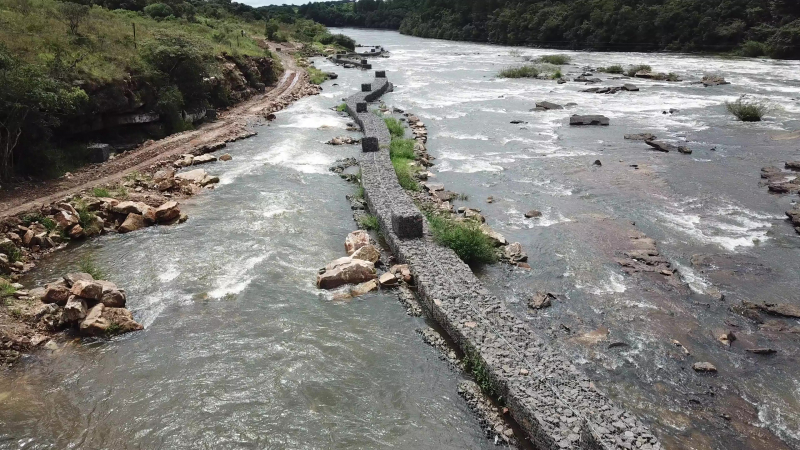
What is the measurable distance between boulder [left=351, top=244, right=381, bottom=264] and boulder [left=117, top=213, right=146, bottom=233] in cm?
691

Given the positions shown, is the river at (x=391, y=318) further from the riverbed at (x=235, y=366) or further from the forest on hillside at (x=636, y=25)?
the forest on hillside at (x=636, y=25)

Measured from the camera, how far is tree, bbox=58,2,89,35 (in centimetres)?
2395

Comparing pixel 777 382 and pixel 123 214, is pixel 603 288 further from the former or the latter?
pixel 123 214

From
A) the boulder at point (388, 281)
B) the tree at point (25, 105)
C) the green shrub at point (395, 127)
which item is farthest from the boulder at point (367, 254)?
the green shrub at point (395, 127)

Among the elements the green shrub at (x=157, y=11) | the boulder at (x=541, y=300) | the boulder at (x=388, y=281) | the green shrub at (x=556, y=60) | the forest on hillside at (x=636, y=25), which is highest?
the green shrub at (x=157, y=11)

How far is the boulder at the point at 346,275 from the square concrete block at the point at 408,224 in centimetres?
141

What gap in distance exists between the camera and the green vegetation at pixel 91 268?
1209 centimetres

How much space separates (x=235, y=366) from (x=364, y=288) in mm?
3462

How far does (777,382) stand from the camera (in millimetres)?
9031

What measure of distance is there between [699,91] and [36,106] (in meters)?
36.5

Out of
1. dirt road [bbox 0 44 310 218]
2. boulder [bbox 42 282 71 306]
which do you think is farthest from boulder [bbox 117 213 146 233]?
boulder [bbox 42 282 71 306]

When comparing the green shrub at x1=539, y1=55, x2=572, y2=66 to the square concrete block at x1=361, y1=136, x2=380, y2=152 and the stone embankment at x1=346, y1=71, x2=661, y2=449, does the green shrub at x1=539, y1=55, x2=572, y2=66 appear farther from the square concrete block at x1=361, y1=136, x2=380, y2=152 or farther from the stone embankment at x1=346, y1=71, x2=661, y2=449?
the stone embankment at x1=346, y1=71, x2=661, y2=449

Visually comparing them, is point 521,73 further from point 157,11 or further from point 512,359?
point 512,359

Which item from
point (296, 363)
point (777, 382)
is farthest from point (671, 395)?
point (296, 363)
